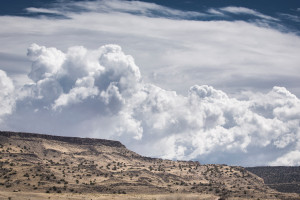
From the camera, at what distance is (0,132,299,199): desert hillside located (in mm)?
112500

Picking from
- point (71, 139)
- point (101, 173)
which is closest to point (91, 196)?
point (101, 173)

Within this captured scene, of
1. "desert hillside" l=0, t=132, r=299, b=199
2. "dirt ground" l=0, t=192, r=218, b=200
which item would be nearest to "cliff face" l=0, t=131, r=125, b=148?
"desert hillside" l=0, t=132, r=299, b=199

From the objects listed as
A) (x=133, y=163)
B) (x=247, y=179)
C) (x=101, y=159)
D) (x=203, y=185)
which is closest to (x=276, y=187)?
(x=247, y=179)

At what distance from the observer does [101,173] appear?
13375 cm

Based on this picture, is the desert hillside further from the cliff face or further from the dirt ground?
the dirt ground

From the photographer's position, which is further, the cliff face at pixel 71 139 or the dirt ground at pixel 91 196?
the cliff face at pixel 71 139

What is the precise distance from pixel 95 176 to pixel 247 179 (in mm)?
54511

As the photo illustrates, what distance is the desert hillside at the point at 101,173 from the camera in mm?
112500

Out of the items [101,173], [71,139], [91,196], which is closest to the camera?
[91,196]

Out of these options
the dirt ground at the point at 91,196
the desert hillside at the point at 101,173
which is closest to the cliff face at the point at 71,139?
the desert hillside at the point at 101,173

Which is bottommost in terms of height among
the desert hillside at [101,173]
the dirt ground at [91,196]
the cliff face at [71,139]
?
the dirt ground at [91,196]

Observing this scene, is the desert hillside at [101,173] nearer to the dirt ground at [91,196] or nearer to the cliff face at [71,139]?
the cliff face at [71,139]

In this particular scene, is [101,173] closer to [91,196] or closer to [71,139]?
[91,196]

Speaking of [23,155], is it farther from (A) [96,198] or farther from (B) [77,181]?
(A) [96,198]
